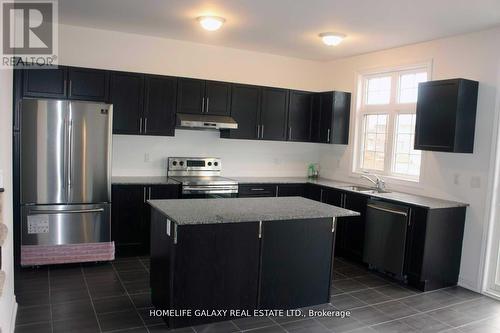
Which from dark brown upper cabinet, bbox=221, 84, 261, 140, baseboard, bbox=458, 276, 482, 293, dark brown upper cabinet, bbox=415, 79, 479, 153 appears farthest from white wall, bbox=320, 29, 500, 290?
dark brown upper cabinet, bbox=221, 84, 261, 140

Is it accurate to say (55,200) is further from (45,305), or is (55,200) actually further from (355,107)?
(355,107)

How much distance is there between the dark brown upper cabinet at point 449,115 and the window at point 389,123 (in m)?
0.55

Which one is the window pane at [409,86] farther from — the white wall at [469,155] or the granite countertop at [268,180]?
the granite countertop at [268,180]

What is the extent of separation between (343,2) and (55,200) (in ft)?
11.3

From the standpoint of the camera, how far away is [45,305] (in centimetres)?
344

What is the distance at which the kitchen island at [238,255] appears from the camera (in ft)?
10.1

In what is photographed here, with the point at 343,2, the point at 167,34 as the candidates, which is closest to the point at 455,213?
the point at 343,2

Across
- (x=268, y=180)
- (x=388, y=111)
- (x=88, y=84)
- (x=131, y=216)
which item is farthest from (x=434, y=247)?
(x=88, y=84)

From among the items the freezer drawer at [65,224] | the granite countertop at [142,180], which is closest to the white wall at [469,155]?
the granite countertop at [142,180]

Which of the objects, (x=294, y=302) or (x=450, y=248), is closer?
(x=294, y=302)

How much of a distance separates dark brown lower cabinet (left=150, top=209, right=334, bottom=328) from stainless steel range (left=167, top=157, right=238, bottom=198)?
1.58m

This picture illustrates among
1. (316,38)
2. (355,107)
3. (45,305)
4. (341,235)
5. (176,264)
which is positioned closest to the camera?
(176,264)

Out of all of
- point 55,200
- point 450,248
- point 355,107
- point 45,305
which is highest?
point 355,107

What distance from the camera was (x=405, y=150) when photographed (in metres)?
5.15
